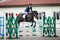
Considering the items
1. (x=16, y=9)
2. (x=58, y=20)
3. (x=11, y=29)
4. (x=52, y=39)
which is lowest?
(x=52, y=39)

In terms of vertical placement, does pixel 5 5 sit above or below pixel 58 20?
above

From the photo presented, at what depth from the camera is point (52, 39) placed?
11.9 ft

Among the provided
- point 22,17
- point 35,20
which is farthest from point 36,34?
point 22,17

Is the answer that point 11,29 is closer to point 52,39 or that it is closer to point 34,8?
point 34,8

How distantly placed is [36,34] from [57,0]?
1.17 m

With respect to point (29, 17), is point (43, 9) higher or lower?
higher

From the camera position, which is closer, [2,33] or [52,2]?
[52,2]

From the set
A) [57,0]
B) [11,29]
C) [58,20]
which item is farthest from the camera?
[11,29]

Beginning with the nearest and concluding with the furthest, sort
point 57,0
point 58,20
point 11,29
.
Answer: point 57,0
point 58,20
point 11,29

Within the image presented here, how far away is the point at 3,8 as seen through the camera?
381 cm

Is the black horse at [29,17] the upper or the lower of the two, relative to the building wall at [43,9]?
lower

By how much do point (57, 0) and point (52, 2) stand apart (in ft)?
0.61

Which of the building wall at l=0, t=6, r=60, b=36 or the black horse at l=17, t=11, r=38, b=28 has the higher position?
the building wall at l=0, t=6, r=60, b=36

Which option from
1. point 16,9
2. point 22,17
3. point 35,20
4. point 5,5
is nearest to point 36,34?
point 35,20
